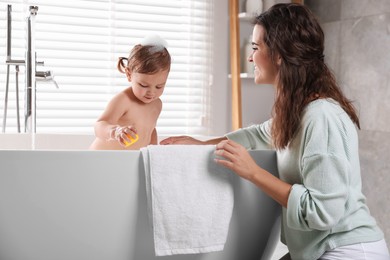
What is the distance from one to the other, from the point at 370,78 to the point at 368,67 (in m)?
0.06

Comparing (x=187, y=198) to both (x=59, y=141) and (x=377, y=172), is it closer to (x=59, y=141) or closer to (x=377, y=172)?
(x=59, y=141)

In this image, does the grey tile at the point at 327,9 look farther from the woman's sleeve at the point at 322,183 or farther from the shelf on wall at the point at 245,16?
the woman's sleeve at the point at 322,183

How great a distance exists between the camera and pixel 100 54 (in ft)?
11.0

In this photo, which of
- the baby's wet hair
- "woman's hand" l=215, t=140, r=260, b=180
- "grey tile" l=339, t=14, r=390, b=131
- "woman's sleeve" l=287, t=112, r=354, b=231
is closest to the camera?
"woman's sleeve" l=287, t=112, r=354, b=231

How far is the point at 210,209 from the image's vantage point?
1670 mm

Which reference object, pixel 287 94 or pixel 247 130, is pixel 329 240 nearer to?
pixel 287 94

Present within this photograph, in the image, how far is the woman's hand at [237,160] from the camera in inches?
Result: 62.7

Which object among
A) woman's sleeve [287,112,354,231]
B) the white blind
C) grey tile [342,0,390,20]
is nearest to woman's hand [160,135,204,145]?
woman's sleeve [287,112,354,231]

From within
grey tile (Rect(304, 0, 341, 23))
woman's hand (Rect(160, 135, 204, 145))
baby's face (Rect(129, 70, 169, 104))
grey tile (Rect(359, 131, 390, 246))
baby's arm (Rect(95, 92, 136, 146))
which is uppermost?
grey tile (Rect(304, 0, 341, 23))

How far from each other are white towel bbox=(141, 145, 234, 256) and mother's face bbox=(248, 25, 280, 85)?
0.26 metres

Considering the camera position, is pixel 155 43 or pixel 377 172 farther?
pixel 377 172

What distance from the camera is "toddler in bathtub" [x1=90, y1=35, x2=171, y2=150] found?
234cm

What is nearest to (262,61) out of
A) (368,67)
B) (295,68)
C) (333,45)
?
(295,68)

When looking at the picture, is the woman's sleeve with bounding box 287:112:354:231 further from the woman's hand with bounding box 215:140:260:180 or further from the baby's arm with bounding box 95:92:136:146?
the baby's arm with bounding box 95:92:136:146
